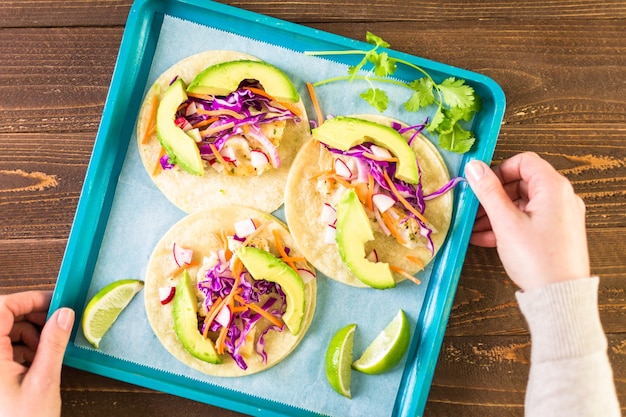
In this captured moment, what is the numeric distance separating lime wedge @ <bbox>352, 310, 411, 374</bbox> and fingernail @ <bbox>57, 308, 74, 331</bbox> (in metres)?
1.26

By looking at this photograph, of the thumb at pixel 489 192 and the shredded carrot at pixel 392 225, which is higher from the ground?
the thumb at pixel 489 192

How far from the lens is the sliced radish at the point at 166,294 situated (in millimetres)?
2508

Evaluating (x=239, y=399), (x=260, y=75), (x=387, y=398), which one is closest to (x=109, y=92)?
(x=260, y=75)

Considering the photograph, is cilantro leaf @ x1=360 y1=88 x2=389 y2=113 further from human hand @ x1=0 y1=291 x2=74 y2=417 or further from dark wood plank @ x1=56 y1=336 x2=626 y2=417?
human hand @ x1=0 y1=291 x2=74 y2=417

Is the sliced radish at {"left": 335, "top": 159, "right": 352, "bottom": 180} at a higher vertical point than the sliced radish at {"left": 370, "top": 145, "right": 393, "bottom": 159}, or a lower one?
lower

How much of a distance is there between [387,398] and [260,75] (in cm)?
158

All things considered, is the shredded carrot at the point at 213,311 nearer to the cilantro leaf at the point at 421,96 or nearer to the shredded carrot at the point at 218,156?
the shredded carrot at the point at 218,156

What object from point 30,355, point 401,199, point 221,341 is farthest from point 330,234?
point 30,355

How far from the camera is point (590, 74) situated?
2707 millimetres

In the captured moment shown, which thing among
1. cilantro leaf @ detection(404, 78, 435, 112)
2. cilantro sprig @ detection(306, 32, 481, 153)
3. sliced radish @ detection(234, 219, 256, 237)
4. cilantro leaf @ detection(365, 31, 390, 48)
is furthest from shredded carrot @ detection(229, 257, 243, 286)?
cilantro leaf @ detection(365, 31, 390, 48)

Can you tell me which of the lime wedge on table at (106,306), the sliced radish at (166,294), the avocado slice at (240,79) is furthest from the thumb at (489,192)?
the lime wedge on table at (106,306)

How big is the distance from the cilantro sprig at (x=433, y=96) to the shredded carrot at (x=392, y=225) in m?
0.41

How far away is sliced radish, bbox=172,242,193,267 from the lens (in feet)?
8.25

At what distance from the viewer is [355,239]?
2.41m
